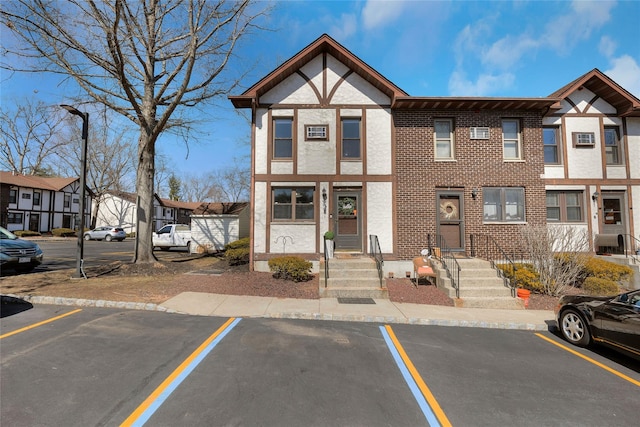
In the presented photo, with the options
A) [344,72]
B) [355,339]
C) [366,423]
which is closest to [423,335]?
[355,339]

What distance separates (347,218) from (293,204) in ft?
7.08

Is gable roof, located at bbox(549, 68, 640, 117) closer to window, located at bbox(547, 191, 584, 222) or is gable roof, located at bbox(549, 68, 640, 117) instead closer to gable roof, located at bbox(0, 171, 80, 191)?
window, located at bbox(547, 191, 584, 222)

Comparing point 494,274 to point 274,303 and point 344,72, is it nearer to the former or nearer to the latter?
point 274,303

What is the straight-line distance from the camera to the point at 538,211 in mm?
11547

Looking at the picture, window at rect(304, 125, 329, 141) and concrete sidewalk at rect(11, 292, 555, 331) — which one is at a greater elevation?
window at rect(304, 125, 329, 141)

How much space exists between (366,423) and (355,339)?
7.95 feet

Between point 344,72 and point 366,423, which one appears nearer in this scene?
point 366,423

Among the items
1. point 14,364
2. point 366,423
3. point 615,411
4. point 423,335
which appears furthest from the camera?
point 423,335

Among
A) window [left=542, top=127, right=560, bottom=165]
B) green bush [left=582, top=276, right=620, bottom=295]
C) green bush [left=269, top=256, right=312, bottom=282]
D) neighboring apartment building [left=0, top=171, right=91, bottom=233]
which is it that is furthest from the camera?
neighboring apartment building [left=0, top=171, right=91, bottom=233]

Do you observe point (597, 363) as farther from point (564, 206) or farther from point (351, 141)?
point (564, 206)

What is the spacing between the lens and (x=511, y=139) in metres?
11.9

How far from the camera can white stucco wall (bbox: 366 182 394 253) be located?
11.4 m

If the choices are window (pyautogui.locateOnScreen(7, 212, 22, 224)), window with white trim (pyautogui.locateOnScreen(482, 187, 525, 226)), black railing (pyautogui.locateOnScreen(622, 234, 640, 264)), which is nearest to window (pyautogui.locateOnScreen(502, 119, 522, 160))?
window with white trim (pyautogui.locateOnScreen(482, 187, 525, 226))

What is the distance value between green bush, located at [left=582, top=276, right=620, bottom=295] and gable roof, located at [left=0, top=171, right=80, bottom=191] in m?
48.4
